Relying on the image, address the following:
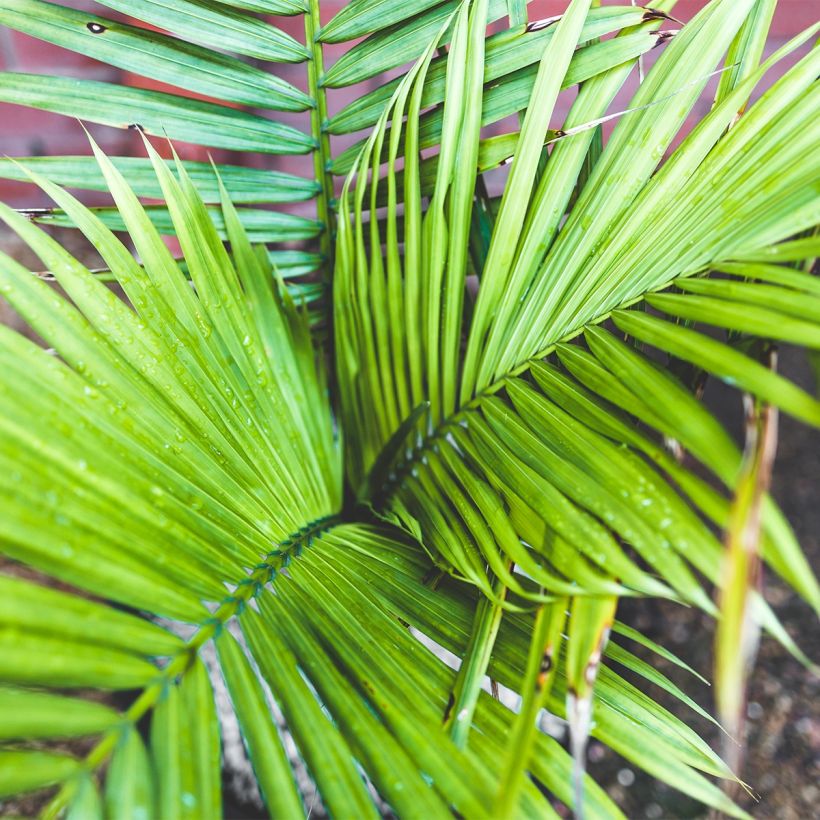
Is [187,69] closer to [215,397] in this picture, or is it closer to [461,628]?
[215,397]

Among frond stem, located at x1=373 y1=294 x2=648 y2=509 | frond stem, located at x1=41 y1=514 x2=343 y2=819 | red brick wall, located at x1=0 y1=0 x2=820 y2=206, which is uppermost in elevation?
red brick wall, located at x1=0 y1=0 x2=820 y2=206

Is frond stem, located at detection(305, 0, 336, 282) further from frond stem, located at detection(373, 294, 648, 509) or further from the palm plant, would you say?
frond stem, located at detection(373, 294, 648, 509)

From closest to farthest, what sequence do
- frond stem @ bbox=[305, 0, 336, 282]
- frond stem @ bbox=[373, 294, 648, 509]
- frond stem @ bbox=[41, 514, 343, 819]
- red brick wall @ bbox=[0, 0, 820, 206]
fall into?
frond stem @ bbox=[41, 514, 343, 819] < frond stem @ bbox=[373, 294, 648, 509] < frond stem @ bbox=[305, 0, 336, 282] < red brick wall @ bbox=[0, 0, 820, 206]

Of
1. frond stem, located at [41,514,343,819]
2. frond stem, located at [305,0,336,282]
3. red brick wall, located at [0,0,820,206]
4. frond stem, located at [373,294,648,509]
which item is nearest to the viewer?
frond stem, located at [41,514,343,819]

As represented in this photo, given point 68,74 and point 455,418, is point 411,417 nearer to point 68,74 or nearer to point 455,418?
point 455,418

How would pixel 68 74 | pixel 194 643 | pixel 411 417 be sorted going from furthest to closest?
1. pixel 68 74
2. pixel 411 417
3. pixel 194 643

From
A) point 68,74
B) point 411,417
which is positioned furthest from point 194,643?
point 68,74

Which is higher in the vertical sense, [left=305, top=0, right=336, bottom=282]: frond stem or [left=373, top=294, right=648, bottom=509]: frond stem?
[left=305, top=0, right=336, bottom=282]: frond stem

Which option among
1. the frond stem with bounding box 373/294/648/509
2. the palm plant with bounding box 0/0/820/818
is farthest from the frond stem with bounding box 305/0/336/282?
the frond stem with bounding box 373/294/648/509

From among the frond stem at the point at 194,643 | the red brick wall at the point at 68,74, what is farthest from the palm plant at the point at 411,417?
the red brick wall at the point at 68,74
